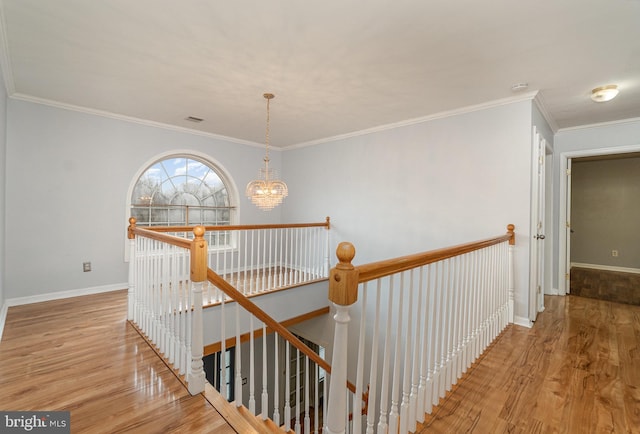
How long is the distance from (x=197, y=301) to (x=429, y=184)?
3263mm

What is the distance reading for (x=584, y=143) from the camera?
415 centimetres

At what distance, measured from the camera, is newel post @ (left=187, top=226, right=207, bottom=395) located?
191 cm

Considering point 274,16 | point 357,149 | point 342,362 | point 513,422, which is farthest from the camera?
point 357,149

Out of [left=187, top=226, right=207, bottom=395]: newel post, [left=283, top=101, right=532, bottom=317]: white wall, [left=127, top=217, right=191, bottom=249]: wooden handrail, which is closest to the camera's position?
[left=187, top=226, right=207, bottom=395]: newel post

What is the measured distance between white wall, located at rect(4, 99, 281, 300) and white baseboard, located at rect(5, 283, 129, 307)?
0.03 m

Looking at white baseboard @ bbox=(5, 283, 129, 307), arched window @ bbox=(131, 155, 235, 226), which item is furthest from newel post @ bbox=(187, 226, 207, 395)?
arched window @ bbox=(131, 155, 235, 226)

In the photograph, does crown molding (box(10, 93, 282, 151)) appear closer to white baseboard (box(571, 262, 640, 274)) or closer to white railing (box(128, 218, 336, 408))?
white railing (box(128, 218, 336, 408))

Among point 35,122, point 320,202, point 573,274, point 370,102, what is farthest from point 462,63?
point 573,274

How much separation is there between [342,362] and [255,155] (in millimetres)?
5147

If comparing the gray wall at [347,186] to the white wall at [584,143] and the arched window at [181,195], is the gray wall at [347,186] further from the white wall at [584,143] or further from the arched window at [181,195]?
the white wall at [584,143]

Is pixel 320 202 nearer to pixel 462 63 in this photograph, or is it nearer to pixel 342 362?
pixel 462 63

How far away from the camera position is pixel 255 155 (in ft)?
18.9

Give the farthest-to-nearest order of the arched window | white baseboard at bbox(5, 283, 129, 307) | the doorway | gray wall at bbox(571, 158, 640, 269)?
gray wall at bbox(571, 158, 640, 269)
the arched window
the doorway
white baseboard at bbox(5, 283, 129, 307)

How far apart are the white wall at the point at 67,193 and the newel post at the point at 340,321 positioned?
426cm
